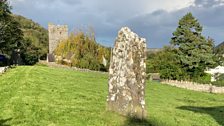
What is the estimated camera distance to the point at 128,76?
14914 mm

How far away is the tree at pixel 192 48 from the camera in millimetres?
72938

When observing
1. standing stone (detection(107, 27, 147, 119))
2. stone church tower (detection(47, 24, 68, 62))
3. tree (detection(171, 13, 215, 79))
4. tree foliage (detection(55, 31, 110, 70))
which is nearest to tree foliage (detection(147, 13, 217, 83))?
tree (detection(171, 13, 215, 79))

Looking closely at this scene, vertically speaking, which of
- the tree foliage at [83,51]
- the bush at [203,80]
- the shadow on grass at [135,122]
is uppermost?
the tree foliage at [83,51]

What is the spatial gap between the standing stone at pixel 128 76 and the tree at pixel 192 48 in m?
58.7

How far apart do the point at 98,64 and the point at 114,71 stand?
49698mm

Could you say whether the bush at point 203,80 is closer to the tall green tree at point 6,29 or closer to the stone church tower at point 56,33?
the tall green tree at point 6,29

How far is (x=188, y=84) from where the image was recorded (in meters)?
57.1

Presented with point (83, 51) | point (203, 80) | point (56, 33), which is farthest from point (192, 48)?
point (56, 33)

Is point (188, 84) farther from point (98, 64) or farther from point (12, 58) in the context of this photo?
point (12, 58)

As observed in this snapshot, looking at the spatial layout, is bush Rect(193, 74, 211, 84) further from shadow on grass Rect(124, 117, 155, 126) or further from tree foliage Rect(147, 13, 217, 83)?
shadow on grass Rect(124, 117, 155, 126)

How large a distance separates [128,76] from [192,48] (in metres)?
60.5

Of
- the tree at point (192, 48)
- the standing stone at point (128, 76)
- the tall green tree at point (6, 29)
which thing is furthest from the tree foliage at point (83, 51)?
the standing stone at point (128, 76)

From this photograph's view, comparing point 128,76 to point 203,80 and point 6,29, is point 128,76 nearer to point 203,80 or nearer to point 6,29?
point 203,80

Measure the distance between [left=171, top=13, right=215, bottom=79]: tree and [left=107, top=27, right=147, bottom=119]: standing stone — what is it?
193ft
